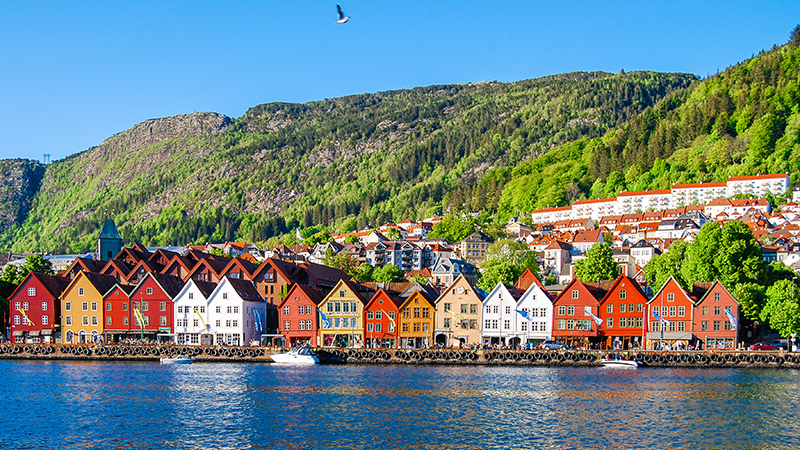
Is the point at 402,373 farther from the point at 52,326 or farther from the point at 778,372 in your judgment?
the point at 52,326

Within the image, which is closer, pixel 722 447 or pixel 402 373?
pixel 722 447

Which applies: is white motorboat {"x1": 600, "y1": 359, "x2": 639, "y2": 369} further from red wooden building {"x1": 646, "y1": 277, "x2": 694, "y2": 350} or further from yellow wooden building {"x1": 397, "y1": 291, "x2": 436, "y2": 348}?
yellow wooden building {"x1": 397, "y1": 291, "x2": 436, "y2": 348}

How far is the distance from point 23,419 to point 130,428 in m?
9.37

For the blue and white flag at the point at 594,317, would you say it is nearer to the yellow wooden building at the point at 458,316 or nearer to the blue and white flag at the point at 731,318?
the yellow wooden building at the point at 458,316

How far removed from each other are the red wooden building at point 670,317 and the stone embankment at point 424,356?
26.5 feet

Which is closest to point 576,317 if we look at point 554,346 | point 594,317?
point 594,317

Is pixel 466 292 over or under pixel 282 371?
over

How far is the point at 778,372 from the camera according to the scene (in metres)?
87.4

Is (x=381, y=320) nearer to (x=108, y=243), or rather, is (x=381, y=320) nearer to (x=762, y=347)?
(x=762, y=347)

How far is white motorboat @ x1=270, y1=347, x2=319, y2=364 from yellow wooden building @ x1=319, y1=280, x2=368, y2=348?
10.4 meters

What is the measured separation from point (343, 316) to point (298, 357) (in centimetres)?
1375

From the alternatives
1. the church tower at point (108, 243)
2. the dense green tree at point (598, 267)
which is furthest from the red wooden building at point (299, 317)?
the church tower at point (108, 243)

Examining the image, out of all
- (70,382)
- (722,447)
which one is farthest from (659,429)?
(70,382)

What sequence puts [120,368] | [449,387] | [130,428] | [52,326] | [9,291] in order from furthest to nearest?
[9,291], [52,326], [120,368], [449,387], [130,428]
